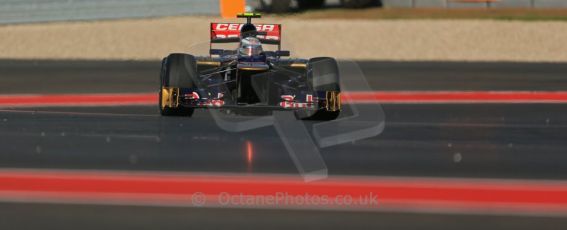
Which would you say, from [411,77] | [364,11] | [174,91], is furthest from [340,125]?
[364,11]

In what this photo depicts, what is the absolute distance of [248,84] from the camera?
1461 centimetres

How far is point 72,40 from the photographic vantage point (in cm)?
3400

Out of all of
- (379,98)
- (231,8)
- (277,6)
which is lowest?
(231,8)

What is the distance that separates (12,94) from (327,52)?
14226mm

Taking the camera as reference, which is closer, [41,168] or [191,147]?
[41,168]

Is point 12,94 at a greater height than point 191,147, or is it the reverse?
point 191,147

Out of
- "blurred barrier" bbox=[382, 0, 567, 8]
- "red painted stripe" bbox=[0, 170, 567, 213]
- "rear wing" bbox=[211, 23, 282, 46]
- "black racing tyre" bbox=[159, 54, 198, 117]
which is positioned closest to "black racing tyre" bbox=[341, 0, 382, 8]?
"blurred barrier" bbox=[382, 0, 567, 8]

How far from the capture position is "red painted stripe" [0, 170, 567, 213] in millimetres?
8828

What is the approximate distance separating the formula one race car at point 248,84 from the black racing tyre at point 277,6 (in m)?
18.0

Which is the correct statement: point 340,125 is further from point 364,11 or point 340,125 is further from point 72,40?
point 364,11

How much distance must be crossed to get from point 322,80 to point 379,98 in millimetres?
5339

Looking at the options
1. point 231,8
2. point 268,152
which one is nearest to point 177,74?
point 268,152

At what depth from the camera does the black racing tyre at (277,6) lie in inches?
1310

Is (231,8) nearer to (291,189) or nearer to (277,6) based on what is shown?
(277,6)
